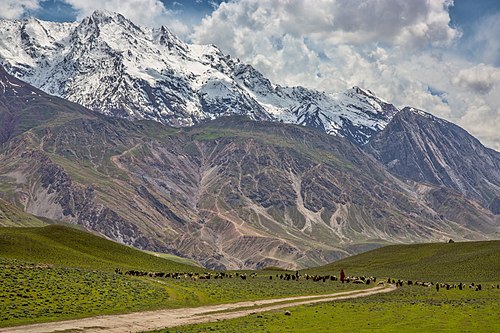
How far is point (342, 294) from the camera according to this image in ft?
317

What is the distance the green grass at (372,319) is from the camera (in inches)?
2021

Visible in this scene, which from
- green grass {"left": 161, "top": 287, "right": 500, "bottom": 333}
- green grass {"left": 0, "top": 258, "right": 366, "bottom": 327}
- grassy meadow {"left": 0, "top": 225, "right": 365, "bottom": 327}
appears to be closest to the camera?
green grass {"left": 161, "top": 287, "right": 500, "bottom": 333}

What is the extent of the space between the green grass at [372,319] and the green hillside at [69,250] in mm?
57139

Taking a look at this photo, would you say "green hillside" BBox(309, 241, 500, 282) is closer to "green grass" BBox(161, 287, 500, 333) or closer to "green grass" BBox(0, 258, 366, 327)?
"green grass" BBox(0, 258, 366, 327)

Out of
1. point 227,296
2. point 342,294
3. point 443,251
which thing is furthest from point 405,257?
point 227,296

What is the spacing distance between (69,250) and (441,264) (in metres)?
100.0

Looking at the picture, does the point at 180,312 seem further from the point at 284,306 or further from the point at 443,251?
the point at 443,251

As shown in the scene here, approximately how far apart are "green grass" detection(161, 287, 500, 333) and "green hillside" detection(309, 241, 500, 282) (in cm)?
6853

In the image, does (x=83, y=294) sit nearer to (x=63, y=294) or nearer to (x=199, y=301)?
(x=63, y=294)

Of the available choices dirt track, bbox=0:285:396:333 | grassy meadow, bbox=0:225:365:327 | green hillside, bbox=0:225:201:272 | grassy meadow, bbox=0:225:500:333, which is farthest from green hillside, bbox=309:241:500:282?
dirt track, bbox=0:285:396:333

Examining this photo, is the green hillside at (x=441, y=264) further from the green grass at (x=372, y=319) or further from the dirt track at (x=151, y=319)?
the dirt track at (x=151, y=319)

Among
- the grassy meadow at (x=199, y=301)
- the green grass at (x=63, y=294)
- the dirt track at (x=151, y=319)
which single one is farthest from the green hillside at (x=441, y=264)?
the green grass at (x=63, y=294)

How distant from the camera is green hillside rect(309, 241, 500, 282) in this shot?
14288 cm

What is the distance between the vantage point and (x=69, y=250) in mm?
132625
